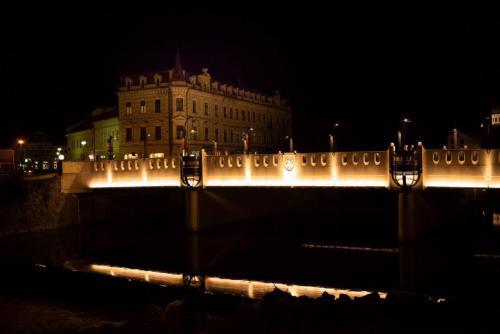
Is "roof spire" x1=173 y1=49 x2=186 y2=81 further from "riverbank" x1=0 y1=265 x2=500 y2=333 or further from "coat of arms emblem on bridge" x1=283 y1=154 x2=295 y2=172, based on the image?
"riverbank" x1=0 y1=265 x2=500 y2=333

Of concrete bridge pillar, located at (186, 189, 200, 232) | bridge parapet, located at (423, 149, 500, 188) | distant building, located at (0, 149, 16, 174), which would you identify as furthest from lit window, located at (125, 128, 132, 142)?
bridge parapet, located at (423, 149, 500, 188)

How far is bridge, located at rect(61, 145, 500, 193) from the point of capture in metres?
31.3

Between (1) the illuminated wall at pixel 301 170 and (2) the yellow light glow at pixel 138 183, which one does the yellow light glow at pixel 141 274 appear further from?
(1) the illuminated wall at pixel 301 170

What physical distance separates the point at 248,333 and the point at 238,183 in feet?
88.8

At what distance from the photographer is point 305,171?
Answer: 36812 mm

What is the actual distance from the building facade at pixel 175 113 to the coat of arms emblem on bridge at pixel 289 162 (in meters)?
22.6

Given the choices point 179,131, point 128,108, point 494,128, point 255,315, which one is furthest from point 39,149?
point 255,315

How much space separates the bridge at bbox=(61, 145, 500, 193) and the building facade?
12.7 meters

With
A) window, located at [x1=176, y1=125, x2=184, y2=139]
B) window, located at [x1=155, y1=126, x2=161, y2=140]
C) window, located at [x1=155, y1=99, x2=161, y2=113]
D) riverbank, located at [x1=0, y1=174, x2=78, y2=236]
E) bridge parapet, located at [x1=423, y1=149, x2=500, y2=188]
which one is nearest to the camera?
bridge parapet, located at [x1=423, y1=149, x2=500, y2=188]

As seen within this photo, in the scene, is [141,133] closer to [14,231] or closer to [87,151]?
[87,151]

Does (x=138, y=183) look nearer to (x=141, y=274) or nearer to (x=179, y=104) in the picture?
(x=141, y=274)

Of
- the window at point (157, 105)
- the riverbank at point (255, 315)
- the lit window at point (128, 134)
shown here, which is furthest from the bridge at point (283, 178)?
the riverbank at point (255, 315)

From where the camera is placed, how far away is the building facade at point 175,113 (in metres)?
62.5

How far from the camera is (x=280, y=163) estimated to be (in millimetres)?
37969
